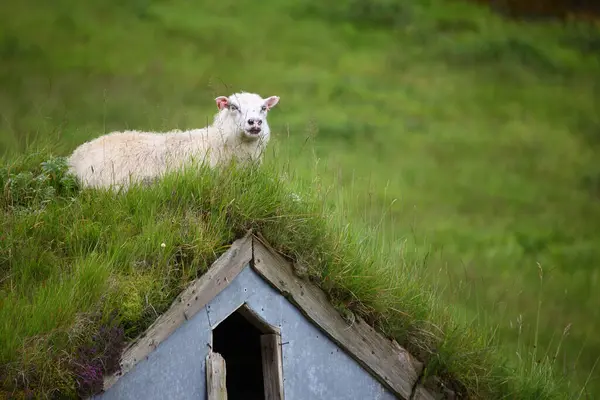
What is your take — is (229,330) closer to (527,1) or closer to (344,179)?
(344,179)

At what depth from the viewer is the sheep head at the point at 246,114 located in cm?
734

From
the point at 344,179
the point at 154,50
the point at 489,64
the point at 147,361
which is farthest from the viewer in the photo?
the point at 489,64

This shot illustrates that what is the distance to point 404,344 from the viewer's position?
729 cm

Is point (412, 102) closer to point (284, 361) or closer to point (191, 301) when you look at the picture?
point (284, 361)

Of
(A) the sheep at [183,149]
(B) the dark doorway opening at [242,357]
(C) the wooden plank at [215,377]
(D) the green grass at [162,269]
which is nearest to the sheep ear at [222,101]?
(A) the sheep at [183,149]

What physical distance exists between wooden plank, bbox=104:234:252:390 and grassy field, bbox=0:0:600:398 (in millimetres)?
5038

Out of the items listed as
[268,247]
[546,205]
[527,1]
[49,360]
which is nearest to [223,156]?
[268,247]

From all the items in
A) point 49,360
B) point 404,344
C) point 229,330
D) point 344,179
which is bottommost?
point 344,179

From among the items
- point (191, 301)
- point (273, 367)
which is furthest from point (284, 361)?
point (191, 301)

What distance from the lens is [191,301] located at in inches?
250

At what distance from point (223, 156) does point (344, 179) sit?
7.59 metres

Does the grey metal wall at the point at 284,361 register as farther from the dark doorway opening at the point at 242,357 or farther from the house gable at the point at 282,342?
the dark doorway opening at the point at 242,357

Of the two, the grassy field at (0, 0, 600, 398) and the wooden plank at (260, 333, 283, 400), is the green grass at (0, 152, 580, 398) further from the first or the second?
the grassy field at (0, 0, 600, 398)

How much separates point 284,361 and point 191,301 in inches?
34.8
